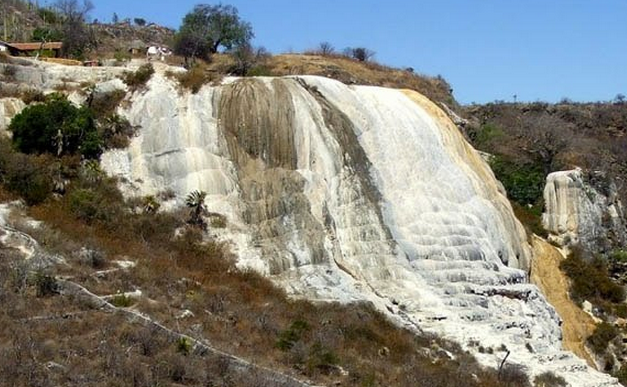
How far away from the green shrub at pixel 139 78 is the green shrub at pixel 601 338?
17.9 metres

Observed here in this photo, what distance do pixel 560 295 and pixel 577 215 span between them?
616cm

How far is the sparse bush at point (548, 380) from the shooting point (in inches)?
888

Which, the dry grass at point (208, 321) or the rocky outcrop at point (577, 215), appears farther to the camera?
the rocky outcrop at point (577, 215)

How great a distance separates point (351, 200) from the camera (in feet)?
92.2

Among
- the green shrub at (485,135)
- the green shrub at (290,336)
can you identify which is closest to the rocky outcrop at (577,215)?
the green shrub at (485,135)

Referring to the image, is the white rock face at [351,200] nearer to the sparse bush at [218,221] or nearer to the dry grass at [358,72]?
the sparse bush at [218,221]

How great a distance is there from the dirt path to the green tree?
94.9ft

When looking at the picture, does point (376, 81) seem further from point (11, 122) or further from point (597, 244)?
point (11, 122)

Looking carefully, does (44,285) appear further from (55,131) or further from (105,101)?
(105,101)

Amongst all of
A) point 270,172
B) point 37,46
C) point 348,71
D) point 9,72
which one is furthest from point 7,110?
point 348,71

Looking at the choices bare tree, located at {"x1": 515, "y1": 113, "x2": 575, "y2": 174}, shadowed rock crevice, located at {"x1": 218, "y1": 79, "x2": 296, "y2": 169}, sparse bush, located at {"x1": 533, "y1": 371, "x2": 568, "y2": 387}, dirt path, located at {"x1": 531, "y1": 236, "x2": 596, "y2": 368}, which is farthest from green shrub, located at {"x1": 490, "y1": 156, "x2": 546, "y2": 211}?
sparse bush, located at {"x1": 533, "y1": 371, "x2": 568, "y2": 387}

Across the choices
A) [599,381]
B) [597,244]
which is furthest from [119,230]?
[597,244]

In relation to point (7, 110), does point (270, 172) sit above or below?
below

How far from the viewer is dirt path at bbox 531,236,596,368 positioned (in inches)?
1209
